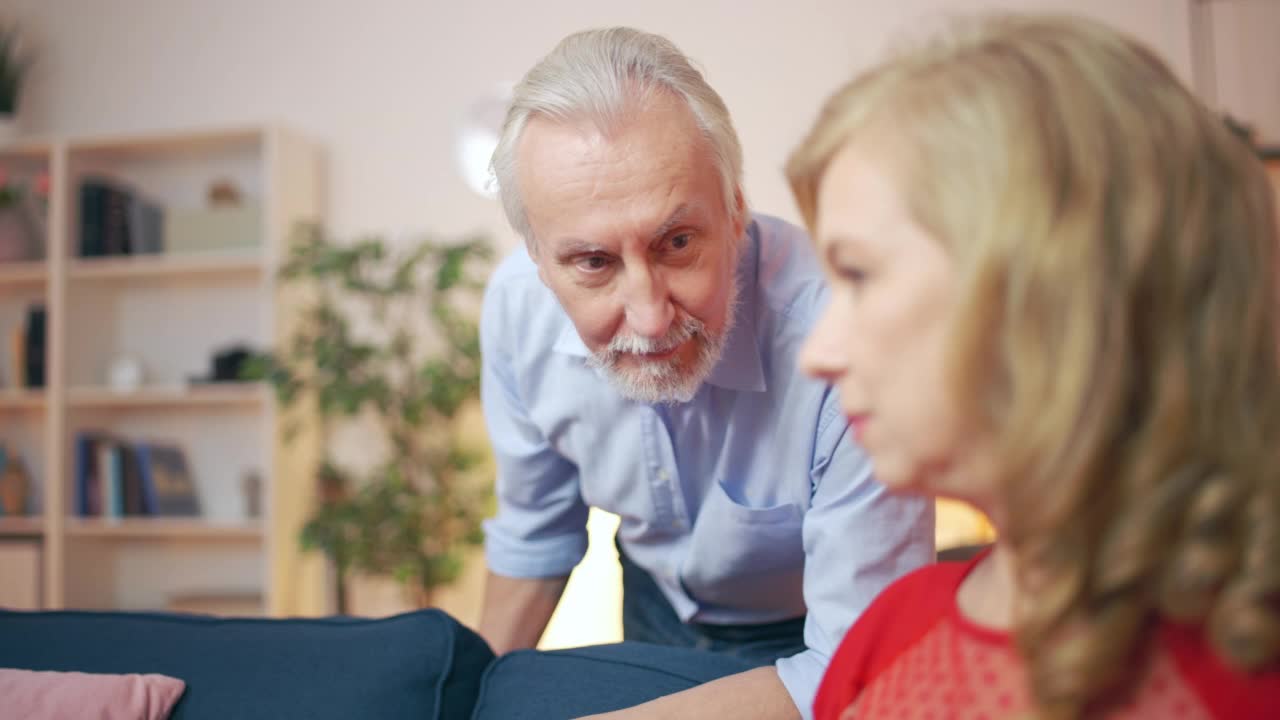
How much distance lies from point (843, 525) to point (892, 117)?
622 mm

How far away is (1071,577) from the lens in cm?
53

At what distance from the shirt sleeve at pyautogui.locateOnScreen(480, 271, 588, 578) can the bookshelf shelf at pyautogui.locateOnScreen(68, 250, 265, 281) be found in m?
2.72

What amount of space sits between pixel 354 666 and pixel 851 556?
0.55 m

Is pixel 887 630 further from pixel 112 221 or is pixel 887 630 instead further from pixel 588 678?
pixel 112 221

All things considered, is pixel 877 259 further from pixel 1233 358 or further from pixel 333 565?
pixel 333 565

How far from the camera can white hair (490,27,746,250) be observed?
1223mm

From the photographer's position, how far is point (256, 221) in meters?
4.14

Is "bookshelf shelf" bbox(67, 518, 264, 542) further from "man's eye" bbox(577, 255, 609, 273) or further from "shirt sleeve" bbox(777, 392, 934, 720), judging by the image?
"shirt sleeve" bbox(777, 392, 934, 720)

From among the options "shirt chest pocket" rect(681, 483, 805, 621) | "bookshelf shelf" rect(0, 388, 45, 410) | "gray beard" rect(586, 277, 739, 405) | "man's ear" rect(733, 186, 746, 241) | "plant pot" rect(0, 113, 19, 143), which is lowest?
"shirt chest pocket" rect(681, 483, 805, 621)

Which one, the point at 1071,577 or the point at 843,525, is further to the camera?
the point at 843,525

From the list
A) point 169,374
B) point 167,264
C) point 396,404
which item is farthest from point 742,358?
point 169,374

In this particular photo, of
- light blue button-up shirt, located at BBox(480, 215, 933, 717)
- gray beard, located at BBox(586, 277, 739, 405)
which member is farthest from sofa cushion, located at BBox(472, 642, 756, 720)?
gray beard, located at BBox(586, 277, 739, 405)

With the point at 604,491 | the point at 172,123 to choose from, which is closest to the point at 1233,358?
the point at 604,491

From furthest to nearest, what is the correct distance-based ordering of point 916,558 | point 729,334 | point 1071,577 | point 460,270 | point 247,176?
point 247,176 < point 460,270 < point 729,334 < point 916,558 < point 1071,577
